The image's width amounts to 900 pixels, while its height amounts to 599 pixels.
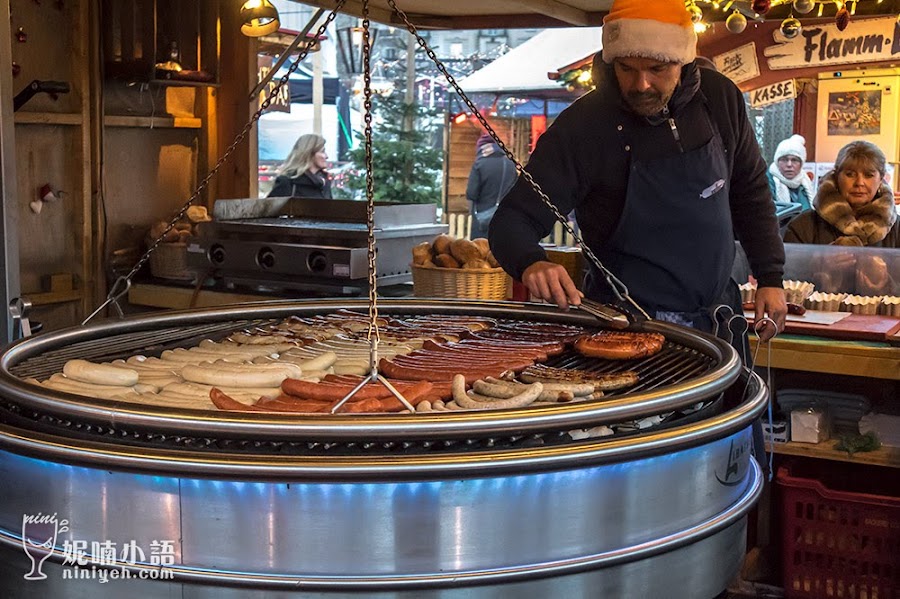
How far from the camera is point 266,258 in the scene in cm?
550

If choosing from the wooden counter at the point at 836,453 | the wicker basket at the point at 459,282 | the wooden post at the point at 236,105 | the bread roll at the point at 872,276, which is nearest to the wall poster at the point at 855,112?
the bread roll at the point at 872,276

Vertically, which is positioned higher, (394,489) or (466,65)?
(466,65)

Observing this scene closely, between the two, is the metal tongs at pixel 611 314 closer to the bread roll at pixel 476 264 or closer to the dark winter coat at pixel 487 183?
the bread roll at pixel 476 264

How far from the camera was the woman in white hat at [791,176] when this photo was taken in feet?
29.3

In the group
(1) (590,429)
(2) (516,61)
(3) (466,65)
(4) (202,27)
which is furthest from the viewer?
(3) (466,65)

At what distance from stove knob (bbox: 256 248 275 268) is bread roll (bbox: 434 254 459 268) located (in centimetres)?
96

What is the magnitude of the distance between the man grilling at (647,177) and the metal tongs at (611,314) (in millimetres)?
198

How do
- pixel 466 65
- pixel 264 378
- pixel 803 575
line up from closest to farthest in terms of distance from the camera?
1. pixel 264 378
2. pixel 803 575
3. pixel 466 65

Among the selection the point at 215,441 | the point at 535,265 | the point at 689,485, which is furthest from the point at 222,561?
the point at 535,265

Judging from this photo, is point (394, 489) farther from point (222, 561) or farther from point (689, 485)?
point (689, 485)

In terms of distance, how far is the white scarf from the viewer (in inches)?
357

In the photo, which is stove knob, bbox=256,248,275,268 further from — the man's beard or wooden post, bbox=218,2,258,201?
the man's beard

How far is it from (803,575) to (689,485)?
2.36 meters

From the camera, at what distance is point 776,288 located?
349 cm
